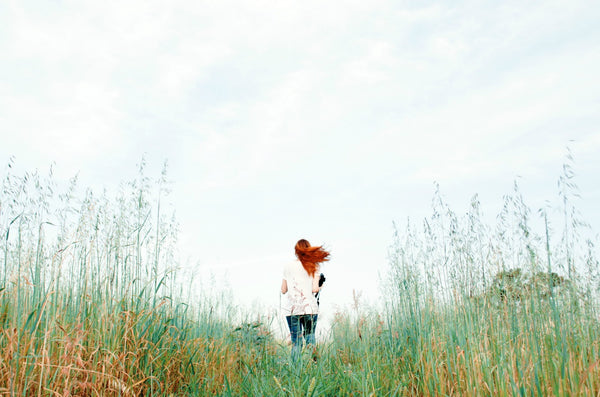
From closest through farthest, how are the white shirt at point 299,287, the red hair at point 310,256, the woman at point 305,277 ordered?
the white shirt at point 299,287
the woman at point 305,277
the red hair at point 310,256

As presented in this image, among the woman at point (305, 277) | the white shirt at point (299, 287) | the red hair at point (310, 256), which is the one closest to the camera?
the white shirt at point (299, 287)

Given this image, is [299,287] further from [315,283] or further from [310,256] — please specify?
[310,256]

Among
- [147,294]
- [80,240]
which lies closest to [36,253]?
[80,240]

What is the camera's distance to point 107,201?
13.1 ft

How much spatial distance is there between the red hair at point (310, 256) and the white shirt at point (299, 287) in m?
0.06

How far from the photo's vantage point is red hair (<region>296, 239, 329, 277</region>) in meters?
5.93

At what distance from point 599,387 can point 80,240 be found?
12.6ft

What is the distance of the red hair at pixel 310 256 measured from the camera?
5.93m

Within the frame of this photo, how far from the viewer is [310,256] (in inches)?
235

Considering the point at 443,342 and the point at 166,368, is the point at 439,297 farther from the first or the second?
the point at 166,368

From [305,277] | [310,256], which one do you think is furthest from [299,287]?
[310,256]

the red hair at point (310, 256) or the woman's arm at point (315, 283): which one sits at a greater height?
the red hair at point (310, 256)

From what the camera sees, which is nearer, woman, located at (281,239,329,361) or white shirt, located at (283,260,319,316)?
white shirt, located at (283,260,319,316)

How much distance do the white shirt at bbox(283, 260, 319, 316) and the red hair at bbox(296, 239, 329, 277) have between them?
6 centimetres
